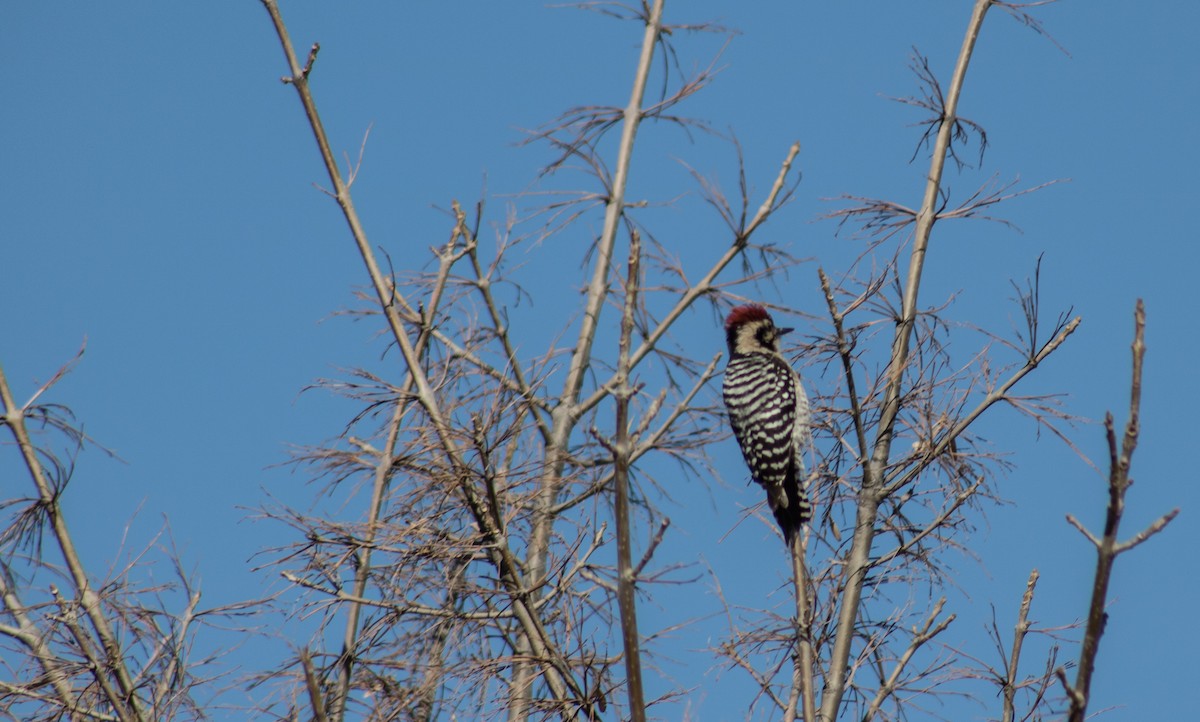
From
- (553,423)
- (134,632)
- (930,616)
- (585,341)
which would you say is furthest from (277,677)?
(930,616)

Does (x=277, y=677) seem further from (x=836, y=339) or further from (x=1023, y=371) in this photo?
(x=1023, y=371)

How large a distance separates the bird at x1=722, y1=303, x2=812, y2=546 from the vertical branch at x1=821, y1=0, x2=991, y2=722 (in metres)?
0.75

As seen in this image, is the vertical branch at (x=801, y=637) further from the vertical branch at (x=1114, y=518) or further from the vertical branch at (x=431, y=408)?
the vertical branch at (x=1114, y=518)

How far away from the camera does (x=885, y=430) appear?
5223 mm

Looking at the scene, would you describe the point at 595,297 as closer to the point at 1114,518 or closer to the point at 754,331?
the point at 754,331

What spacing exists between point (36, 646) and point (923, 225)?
401 centimetres

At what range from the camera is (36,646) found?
4.92 meters

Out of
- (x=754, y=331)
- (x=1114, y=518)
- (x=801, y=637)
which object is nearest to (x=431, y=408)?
(x=801, y=637)

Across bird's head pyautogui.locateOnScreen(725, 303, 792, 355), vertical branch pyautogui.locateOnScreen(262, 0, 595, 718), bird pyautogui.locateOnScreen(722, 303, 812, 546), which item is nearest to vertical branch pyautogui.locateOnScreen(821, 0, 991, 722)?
bird pyautogui.locateOnScreen(722, 303, 812, 546)

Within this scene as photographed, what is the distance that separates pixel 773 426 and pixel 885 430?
4.35 ft

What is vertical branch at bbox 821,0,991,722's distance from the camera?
4.89m

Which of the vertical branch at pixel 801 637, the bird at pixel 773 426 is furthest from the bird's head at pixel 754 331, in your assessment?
the vertical branch at pixel 801 637

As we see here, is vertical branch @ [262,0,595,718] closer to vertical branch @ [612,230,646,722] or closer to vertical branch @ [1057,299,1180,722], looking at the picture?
vertical branch @ [612,230,646,722]

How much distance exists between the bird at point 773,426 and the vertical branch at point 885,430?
75 centimetres
